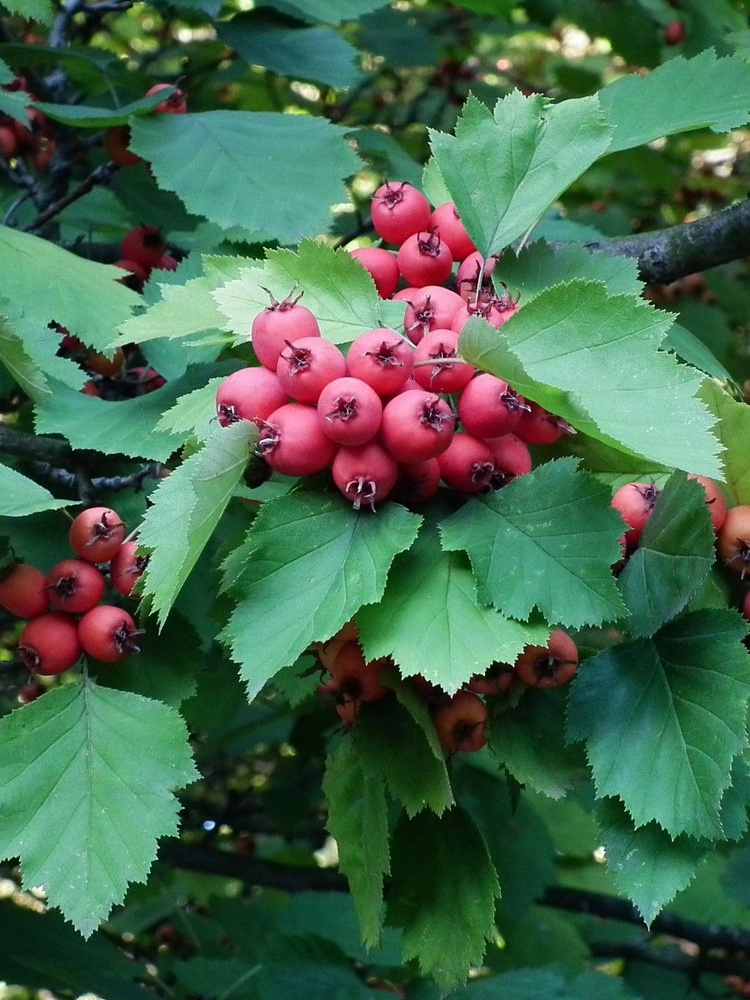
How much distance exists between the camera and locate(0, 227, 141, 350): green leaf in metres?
1.94

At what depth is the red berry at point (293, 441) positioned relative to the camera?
1263 mm

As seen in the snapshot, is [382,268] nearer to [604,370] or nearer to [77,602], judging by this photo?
[604,370]

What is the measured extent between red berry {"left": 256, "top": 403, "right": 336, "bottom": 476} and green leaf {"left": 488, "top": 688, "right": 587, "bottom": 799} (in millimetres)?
490

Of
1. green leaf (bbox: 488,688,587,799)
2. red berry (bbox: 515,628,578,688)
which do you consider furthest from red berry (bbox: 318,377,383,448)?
green leaf (bbox: 488,688,587,799)

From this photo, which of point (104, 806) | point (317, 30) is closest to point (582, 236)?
point (317, 30)

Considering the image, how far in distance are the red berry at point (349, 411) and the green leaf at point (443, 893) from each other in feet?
2.50

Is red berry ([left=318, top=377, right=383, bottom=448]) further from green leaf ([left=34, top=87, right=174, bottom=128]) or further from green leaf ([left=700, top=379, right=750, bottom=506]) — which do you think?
green leaf ([left=34, top=87, right=174, bottom=128])

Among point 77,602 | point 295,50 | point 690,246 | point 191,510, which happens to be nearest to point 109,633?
point 77,602

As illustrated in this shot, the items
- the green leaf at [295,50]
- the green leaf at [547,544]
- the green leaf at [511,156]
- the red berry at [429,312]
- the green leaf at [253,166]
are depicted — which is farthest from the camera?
the green leaf at [295,50]

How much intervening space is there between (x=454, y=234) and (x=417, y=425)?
582 millimetres

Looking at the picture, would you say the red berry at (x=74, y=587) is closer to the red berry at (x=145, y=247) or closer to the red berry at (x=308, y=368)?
the red berry at (x=308, y=368)

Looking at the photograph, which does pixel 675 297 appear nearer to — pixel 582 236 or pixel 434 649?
pixel 582 236

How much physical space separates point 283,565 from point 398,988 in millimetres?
2157

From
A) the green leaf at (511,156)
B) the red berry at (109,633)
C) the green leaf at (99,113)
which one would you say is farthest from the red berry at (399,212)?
the green leaf at (99,113)
